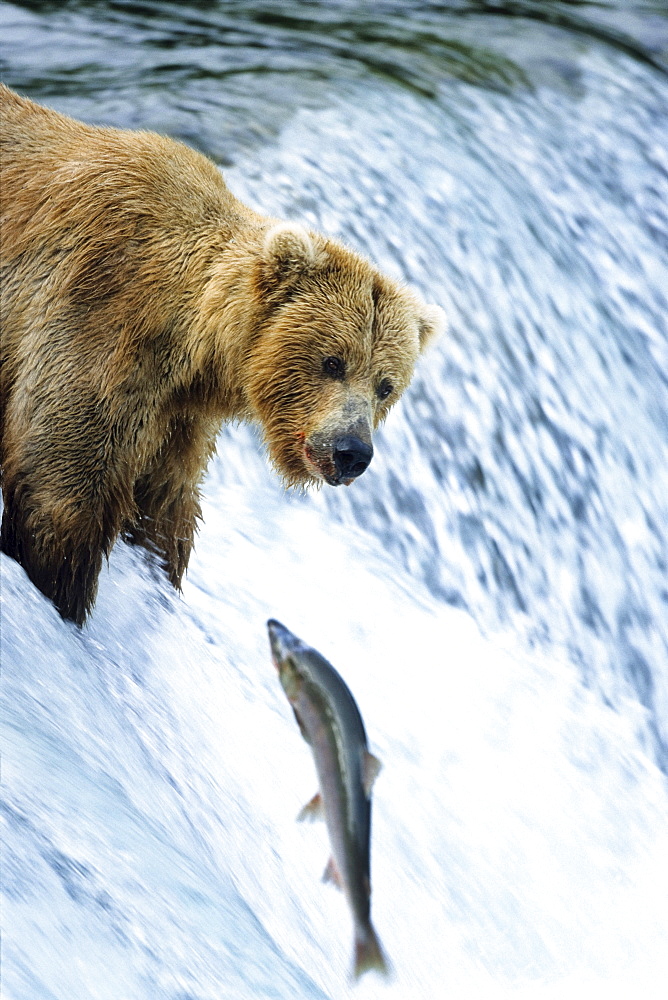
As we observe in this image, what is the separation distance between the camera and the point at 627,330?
23.5ft

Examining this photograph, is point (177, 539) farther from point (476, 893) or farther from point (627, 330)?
point (627, 330)

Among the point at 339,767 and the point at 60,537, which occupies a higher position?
the point at 339,767

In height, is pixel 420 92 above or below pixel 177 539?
above

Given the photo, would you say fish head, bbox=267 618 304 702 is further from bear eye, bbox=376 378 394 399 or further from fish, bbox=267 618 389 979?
bear eye, bbox=376 378 394 399

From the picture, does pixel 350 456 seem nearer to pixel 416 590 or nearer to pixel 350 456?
pixel 350 456

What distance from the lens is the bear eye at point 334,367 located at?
3.73 metres

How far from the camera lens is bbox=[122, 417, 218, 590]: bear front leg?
157 inches

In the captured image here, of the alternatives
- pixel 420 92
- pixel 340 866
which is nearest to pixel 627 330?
pixel 420 92

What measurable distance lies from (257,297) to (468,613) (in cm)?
265

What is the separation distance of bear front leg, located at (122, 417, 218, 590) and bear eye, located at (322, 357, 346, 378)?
0.47 meters

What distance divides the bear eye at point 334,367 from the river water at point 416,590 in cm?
103

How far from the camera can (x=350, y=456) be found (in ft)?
11.9

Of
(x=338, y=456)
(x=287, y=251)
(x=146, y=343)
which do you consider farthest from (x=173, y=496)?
(x=287, y=251)

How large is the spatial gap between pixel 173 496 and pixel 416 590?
2094mm
